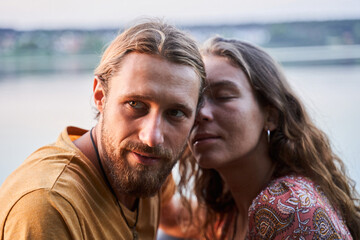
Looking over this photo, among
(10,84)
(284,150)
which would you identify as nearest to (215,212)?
(284,150)

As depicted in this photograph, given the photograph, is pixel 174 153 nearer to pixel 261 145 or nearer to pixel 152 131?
pixel 152 131

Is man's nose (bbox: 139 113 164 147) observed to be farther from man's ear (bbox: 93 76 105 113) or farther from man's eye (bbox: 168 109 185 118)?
man's ear (bbox: 93 76 105 113)

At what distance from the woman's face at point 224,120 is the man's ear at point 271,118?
10 cm

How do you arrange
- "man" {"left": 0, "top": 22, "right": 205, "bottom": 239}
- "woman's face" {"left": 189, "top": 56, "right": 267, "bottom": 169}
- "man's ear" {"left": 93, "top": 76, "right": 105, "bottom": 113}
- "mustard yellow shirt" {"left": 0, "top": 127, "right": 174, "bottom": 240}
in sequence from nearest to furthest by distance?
"mustard yellow shirt" {"left": 0, "top": 127, "right": 174, "bottom": 240} → "man" {"left": 0, "top": 22, "right": 205, "bottom": 239} → "man's ear" {"left": 93, "top": 76, "right": 105, "bottom": 113} → "woman's face" {"left": 189, "top": 56, "right": 267, "bottom": 169}

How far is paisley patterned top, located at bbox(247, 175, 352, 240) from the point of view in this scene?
1.29 m

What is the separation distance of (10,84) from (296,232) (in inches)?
99.2

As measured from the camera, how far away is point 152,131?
47.2 inches

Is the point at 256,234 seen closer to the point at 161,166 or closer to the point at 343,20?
the point at 161,166

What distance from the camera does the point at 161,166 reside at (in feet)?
4.19

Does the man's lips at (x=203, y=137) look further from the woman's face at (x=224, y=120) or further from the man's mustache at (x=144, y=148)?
the man's mustache at (x=144, y=148)

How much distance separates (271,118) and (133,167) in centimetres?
71

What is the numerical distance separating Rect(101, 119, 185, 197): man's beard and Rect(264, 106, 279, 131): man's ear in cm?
53

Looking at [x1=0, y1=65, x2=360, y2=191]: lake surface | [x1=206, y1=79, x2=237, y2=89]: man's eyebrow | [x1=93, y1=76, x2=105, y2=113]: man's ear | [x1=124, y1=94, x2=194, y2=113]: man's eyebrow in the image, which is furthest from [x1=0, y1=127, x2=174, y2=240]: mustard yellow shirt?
[x1=0, y1=65, x2=360, y2=191]: lake surface

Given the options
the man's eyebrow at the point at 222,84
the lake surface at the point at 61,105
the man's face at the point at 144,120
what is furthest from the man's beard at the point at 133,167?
the lake surface at the point at 61,105
